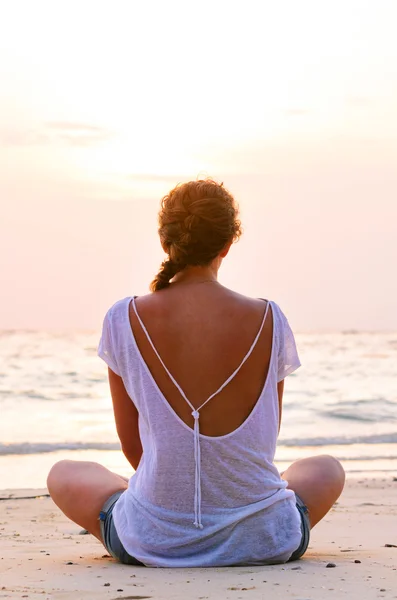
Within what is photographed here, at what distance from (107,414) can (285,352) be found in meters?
11.9

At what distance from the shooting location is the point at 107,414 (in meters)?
15.0

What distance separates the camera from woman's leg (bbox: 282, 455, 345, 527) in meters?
3.59

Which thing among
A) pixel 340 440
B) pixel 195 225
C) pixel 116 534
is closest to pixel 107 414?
pixel 340 440

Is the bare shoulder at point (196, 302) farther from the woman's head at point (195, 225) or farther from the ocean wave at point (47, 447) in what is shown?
the ocean wave at point (47, 447)

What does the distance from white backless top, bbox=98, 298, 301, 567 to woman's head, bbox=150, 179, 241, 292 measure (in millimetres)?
239

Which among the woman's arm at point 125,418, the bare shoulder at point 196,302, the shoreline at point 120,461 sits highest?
the bare shoulder at point 196,302

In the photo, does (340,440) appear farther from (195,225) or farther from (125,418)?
(195,225)

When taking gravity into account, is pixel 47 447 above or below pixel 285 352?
below

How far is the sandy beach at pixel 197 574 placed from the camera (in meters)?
2.96

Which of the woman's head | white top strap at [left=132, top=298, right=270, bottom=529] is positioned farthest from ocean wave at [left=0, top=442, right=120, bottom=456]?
the woman's head

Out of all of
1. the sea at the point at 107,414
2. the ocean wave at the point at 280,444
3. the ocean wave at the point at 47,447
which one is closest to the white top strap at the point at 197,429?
the sea at the point at 107,414

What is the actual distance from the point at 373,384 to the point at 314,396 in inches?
159

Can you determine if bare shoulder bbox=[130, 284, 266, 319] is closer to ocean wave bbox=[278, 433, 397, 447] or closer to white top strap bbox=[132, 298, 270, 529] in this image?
white top strap bbox=[132, 298, 270, 529]

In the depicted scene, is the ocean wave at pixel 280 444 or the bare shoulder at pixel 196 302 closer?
the bare shoulder at pixel 196 302
